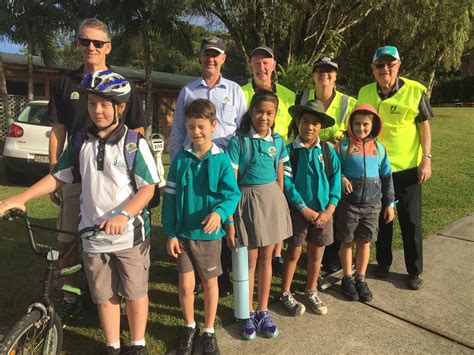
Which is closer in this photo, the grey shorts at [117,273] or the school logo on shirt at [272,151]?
the grey shorts at [117,273]

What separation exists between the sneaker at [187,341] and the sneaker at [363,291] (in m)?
1.56

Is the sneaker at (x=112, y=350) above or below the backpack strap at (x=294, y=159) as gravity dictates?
below

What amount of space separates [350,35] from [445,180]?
11185 mm

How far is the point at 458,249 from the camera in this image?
4.79 m

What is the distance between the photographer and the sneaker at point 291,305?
3.37 m

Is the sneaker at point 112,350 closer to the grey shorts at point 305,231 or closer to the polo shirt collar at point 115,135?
the polo shirt collar at point 115,135

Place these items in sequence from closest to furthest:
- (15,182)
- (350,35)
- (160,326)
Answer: (160,326), (15,182), (350,35)

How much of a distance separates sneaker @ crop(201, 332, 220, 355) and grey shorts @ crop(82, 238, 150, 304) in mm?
569

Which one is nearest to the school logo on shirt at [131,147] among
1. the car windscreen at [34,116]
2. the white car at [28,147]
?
the white car at [28,147]

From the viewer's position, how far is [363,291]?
12.0ft

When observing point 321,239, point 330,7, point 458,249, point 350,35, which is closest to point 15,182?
point 321,239

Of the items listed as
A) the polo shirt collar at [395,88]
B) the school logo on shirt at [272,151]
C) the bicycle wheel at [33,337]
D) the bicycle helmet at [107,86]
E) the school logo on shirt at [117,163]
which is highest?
the polo shirt collar at [395,88]

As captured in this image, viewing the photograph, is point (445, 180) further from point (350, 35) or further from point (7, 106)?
point (7, 106)

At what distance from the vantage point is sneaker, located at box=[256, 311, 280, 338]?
3.05 m
